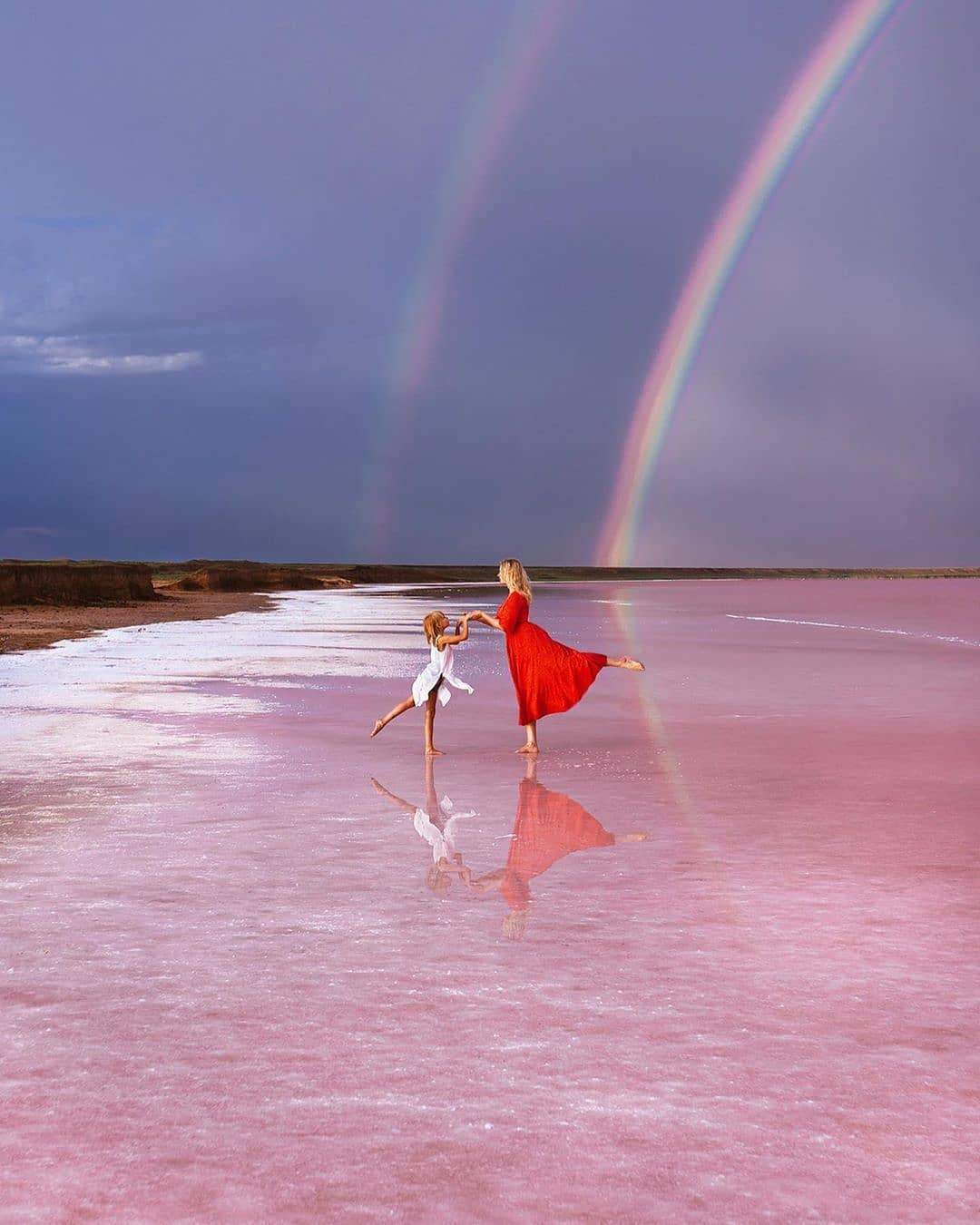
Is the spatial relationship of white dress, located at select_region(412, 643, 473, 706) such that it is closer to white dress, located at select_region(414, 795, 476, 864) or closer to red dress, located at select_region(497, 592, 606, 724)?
red dress, located at select_region(497, 592, 606, 724)

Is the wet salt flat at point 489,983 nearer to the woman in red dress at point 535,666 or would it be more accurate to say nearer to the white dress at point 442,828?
the white dress at point 442,828

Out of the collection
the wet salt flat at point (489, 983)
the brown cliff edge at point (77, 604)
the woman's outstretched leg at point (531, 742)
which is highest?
the wet salt flat at point (489, 983)

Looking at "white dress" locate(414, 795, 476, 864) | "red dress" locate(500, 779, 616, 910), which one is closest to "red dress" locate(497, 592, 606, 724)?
"red dress" locate(500, 779, 616, 910)

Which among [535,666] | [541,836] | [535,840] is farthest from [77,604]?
[535,840]

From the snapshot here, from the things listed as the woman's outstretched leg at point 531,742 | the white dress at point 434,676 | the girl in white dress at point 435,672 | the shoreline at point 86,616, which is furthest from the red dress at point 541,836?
the shoreline at point 86,616

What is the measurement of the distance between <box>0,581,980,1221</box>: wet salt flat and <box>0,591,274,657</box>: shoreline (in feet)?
65.3

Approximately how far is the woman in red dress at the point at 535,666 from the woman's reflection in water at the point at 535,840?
2117mm

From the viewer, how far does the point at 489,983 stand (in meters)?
6.21

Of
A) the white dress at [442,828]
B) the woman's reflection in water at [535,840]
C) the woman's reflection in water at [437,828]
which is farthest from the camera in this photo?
the white dress at [442,828]

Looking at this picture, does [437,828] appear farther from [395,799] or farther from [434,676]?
[434,676]

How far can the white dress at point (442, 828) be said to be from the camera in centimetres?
930

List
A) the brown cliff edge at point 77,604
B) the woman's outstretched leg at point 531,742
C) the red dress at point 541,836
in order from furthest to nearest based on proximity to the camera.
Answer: the brown cliff edge at point 77,604, the woman's outstretched leg at point 531,742, the red dress at point 541,836

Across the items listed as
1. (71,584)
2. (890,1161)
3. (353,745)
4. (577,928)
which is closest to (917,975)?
(577,928)

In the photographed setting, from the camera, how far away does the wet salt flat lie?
430cm
